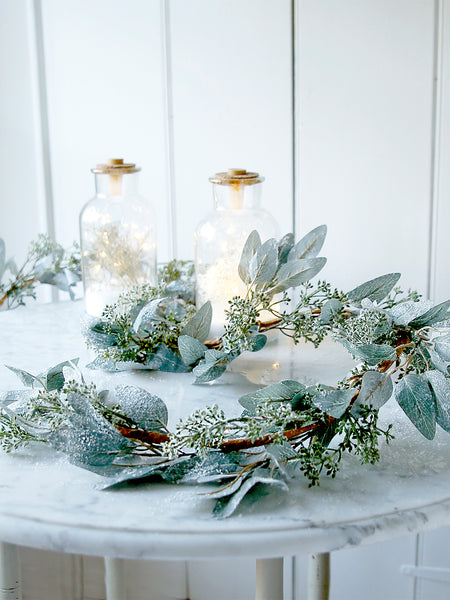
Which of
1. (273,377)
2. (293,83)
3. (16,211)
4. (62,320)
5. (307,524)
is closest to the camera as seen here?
(307,524)

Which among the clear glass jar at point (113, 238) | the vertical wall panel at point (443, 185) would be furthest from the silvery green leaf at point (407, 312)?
the vertical wall panel at point (443, 185)

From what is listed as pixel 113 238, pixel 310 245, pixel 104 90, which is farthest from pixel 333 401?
pixel 104 90

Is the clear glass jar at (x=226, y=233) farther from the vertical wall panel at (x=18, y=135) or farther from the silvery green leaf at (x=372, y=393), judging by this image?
the vertical wall panel at (x=18, y=135)

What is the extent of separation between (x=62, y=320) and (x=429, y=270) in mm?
715

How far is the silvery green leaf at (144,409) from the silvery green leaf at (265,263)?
26 centimetres

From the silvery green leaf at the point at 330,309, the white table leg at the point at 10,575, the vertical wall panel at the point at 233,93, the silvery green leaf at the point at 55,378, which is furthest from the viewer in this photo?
the vertical wall panel at the point at 233,93

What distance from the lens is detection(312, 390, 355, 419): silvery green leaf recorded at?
628 mm

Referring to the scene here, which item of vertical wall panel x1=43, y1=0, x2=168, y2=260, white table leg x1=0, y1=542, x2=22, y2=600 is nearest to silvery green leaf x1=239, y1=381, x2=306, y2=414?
white table leg x1=0, y1=542, x2=22, y2=600

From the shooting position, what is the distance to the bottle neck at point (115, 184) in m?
1.16

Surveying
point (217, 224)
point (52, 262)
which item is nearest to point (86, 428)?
point (217, 224)

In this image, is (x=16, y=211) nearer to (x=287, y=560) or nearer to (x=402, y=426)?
(x=287, y=560)

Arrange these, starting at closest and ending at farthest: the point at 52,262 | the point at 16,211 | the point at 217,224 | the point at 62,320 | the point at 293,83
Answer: the point at 217,224, the point at 62,320, the point at 52,262, the point at 293,83, the point at 16,211

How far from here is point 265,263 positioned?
885 millimetres

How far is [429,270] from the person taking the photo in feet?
4.61
